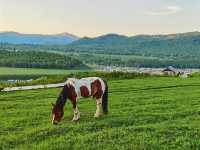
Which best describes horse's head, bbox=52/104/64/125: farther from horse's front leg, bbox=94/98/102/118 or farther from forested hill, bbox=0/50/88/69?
forested hill, bbox=0/50/88/69

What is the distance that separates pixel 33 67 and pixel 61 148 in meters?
164

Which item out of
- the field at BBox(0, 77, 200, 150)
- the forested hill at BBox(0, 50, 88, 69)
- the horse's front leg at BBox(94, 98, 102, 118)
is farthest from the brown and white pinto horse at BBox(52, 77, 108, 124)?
the forested hill at BBox(0, 50, 88, 69)

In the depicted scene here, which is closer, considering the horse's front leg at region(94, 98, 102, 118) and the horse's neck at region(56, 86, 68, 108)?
the horse's neck at region(56, 86, 68, 108)

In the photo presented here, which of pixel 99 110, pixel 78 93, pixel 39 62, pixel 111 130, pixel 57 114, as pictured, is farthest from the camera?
pixel 39 62

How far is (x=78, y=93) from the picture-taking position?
22.4 meters

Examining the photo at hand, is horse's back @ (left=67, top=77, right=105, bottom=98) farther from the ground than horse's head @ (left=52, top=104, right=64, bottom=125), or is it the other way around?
horse's back @ (left=67, top=77, right=105, bottom=98)

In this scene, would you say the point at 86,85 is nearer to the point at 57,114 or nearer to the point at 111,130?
the point at 57,114

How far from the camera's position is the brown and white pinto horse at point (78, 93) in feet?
71.4

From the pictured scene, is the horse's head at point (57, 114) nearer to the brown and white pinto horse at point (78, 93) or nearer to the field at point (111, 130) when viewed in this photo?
the brown and white pinto horse at point (78, 93)

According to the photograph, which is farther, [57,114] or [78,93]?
[78,93]

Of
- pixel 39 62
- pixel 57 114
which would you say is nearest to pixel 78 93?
pixel 57 114

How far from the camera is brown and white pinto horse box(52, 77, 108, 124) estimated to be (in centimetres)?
2175

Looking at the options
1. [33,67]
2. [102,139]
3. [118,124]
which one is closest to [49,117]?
[118,124]

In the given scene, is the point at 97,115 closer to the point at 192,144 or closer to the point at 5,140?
the point at 5,140
